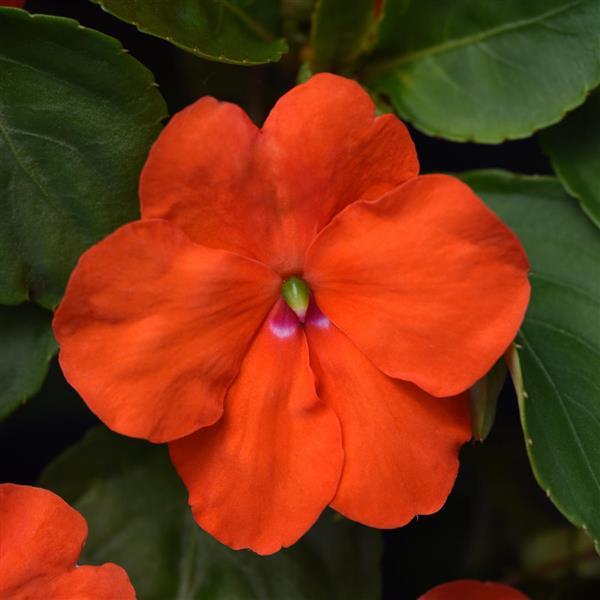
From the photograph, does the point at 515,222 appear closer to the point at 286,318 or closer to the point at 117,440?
the point at 286,318

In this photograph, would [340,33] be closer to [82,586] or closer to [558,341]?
[558,341]

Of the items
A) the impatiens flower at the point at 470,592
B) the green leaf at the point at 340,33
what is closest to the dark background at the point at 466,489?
the green leaf at the point at 340,33

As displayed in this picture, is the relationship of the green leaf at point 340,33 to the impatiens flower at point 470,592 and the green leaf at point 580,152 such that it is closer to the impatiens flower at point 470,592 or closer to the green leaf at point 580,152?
the green leaf at point 580,152

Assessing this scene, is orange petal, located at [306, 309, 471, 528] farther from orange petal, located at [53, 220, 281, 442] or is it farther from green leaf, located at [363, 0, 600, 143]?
green leaf, located at [363, 0, 600, 143]

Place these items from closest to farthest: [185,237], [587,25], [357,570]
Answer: [185,237], [587,25], [357,570]

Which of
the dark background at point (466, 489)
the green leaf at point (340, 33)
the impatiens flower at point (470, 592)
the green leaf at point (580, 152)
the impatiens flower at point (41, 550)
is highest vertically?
the green leaf at point (340, 33)

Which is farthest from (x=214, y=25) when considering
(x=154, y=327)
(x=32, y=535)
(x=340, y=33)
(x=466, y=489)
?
(x=466, y=489)

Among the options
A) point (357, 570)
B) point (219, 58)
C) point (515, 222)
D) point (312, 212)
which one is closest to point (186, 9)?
point (219, 58)

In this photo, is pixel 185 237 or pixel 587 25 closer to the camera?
pixel 185 237
